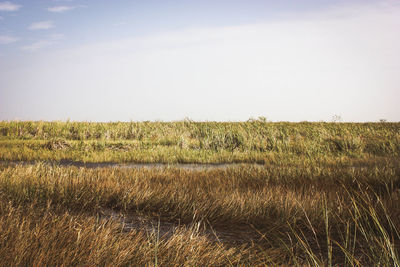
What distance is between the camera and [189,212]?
16.1 feet

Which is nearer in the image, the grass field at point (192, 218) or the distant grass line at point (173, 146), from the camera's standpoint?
the grass field at point (192, 218)

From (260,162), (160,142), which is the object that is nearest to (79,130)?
(160,142)

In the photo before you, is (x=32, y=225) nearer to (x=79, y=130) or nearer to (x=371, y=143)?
(x=371, y=143)

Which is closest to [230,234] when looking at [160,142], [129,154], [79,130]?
[129,154]

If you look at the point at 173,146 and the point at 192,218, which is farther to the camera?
the point at 173,146

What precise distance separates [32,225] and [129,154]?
1081 cm

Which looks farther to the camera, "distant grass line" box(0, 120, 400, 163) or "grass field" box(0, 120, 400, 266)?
"distant grass line" box(0, 120, 400, 163)

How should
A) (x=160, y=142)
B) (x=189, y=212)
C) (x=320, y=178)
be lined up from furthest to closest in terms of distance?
1. (x=160, y=142)
2. (x=320, y=178)
3. (x=189, y=212)

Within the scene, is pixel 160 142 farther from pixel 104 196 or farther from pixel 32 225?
pixel 32 225

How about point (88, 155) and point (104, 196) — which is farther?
point (88, 155)

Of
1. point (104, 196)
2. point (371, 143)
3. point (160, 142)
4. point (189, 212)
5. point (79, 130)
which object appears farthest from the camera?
point (79, 130)

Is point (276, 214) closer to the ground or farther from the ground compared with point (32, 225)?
closer to the ground

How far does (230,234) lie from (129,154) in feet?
33.2

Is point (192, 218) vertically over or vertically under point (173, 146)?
under
